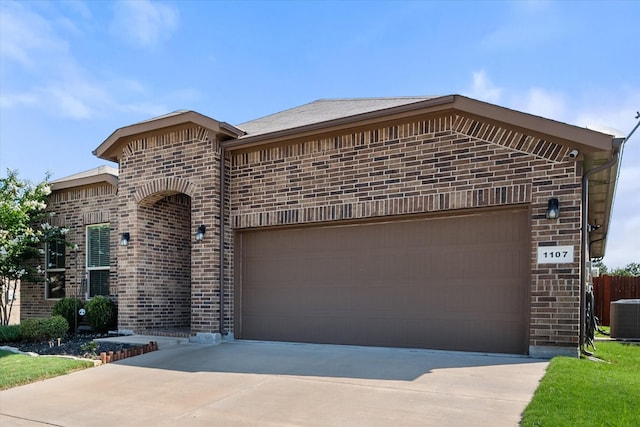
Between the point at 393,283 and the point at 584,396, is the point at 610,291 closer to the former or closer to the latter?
the point at 393,283

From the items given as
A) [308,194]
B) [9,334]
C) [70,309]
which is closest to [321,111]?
[308,194]

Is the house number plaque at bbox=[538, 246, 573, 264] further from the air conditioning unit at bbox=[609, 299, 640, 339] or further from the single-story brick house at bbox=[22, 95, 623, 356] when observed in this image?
the air conditioning unit at bbox=[609, 299, 640, 339]

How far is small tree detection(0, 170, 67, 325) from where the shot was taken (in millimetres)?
12406

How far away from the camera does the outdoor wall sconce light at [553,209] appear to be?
6.90 meters

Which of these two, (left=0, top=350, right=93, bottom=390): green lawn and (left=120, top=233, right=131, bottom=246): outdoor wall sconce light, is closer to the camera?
(left=0, top=350, right=93, bottom=390): green lawn

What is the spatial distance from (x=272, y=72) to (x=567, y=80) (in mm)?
7387

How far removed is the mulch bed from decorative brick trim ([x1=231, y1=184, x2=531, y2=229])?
10.6 feet

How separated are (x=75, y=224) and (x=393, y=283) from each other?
9273 millimetres

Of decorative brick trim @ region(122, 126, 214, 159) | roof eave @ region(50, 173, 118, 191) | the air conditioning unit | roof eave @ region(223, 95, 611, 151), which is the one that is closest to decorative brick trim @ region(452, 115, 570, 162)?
roof eave @ region(223, 95, 611, 151)

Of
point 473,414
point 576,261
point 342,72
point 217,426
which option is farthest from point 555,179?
point 342,72

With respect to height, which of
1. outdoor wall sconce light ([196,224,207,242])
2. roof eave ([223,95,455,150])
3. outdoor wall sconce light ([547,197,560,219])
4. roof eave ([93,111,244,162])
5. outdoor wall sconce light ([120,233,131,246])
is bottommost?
outdoor wall sconce light ([120,233,131,246])

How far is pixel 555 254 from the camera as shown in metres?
6.97

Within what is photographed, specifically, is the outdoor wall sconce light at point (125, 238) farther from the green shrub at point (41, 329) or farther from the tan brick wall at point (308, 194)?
the green shrub at point (41, 329)

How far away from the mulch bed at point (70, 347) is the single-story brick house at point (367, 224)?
116 centimetres
